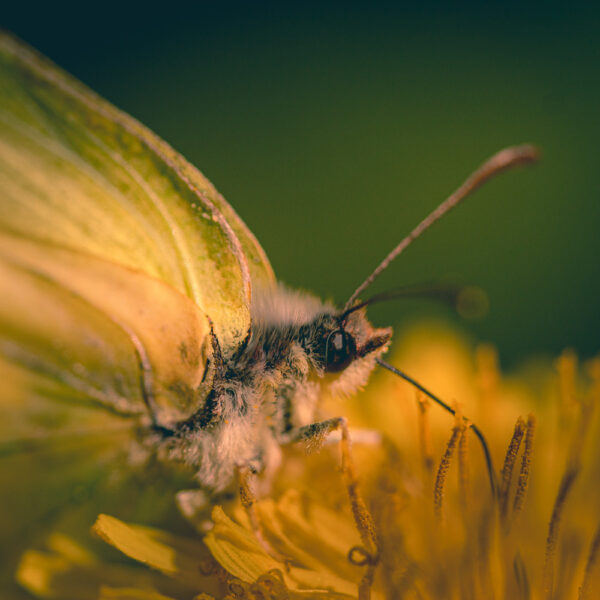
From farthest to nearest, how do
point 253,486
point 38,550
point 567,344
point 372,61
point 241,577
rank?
1. point 372,61
2. point 567,344
3. point 38,550
4. point 253,486
5. point 241,577

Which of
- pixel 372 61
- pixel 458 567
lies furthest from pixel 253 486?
pixel 372 61

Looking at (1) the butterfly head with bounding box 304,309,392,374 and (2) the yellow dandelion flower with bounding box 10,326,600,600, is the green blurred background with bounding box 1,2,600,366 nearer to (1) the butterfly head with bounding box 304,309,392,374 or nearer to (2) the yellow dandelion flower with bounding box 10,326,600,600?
(2) the yellow dandelion flower with bounding box 10,326,600,600

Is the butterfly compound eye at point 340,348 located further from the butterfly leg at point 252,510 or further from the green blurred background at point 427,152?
the green blurred background at point 427,152

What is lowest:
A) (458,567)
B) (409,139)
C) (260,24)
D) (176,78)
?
(458,567)

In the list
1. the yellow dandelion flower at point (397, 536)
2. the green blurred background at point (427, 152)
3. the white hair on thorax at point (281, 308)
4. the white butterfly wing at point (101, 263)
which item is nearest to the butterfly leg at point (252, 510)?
the yellow dandelion flower at point (397, 536)

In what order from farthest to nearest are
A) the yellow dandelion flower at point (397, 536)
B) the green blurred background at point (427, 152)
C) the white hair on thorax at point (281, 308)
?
1. the green blurred background at point (427, 152)
2. the white hair on thorax at point (281, 308)
3. the yellow dandelion flower at point (397, 536)

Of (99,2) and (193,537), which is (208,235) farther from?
(99,2)

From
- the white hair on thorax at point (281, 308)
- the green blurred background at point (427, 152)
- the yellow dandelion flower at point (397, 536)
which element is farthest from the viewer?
the green blurred background at point (427, 152)
